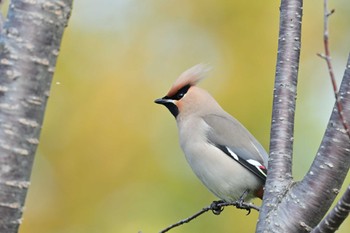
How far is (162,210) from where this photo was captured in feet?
22.1

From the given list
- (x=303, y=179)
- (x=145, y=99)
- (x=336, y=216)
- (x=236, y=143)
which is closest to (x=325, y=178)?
(x=303, y=179)

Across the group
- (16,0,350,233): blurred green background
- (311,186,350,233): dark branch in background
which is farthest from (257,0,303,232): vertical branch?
(16,0,350,233): blurred green background

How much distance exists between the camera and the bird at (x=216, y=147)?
453 cm

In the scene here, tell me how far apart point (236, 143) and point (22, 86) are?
2828 millimetres

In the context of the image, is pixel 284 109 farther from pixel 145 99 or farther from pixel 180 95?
pixel 145 99

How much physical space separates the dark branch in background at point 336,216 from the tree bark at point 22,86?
66 centimetres

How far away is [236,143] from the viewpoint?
4660 millimetres

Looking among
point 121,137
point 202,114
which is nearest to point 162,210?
point 121,137

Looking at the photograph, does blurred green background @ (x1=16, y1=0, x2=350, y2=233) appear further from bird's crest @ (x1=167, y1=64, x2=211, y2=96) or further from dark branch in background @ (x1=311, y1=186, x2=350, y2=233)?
dark branch in background @ (x1=311, y1=186, x2=350, y2=233)

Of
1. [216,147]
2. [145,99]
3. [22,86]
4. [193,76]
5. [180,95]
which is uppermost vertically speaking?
[22,86]

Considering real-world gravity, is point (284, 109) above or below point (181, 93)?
above

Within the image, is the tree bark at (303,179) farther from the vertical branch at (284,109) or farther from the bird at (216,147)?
the bird at (216,147)

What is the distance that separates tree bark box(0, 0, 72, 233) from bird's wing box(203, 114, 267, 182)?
260cm

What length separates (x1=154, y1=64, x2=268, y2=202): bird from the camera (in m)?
4.53
